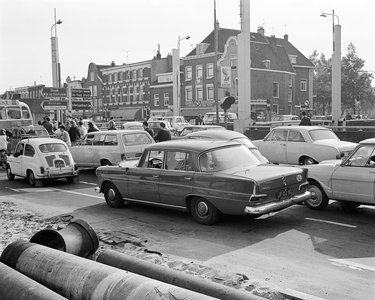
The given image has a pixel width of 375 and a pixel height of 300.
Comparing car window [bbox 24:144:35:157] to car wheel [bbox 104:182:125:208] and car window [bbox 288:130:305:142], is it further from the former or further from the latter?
car window [bbox 288:130:305:142]

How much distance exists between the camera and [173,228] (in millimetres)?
8094

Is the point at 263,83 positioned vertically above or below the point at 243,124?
above

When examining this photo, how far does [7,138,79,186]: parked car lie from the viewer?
13883 mm

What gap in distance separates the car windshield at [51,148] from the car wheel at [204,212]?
7.46 m

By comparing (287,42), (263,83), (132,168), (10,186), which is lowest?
(10,186)

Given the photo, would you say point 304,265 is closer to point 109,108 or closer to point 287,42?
point 287,42

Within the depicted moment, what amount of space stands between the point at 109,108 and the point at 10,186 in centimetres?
6191

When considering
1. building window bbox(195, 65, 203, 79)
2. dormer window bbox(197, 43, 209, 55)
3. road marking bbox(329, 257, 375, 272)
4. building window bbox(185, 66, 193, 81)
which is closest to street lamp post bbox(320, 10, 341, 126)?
road marking bbox(329, 257, 375, 272)

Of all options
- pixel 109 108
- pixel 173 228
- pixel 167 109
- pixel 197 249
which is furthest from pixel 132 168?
pixel 109 108

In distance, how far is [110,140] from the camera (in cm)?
1512

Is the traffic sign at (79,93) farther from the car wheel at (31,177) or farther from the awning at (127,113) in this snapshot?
the awning at (127,113)

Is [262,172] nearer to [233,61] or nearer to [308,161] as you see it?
[308,161]

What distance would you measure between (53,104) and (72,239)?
85.7 ft

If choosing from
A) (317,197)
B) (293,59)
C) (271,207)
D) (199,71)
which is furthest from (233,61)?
(271,207)
